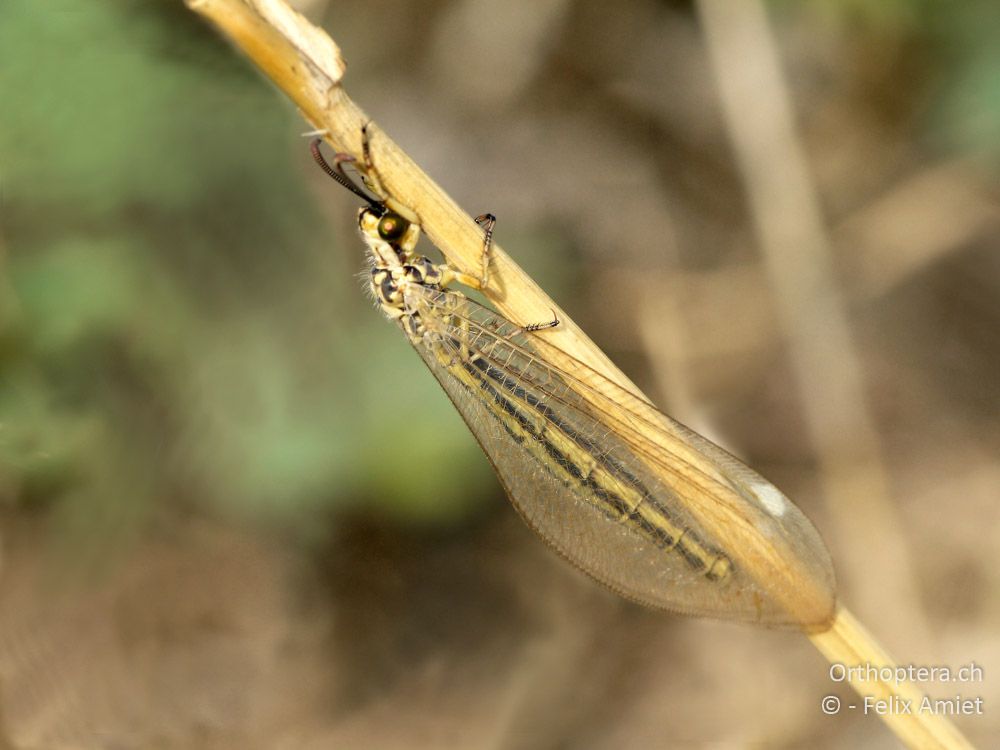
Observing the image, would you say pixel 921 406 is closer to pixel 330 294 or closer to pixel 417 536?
pixel 417 536

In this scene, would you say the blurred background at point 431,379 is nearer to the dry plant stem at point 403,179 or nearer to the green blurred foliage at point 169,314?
the green blurred foliage at point 169,314

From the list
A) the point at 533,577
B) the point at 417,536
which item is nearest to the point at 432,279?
the point at 417,536

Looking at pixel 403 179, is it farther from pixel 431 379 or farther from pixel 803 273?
pixel 803 273

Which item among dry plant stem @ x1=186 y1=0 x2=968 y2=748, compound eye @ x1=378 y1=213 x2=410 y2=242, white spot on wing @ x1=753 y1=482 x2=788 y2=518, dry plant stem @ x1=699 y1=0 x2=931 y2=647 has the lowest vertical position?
white spot on wing @ x1=753 y1=482 x2=788 y2=518

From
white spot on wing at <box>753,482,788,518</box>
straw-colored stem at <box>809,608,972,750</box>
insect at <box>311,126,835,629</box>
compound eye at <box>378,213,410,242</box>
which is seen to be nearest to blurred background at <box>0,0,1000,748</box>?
insect at <box>311,126,835,629</box>

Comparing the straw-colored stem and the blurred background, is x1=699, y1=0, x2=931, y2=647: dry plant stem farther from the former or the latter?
the straw-colored stem

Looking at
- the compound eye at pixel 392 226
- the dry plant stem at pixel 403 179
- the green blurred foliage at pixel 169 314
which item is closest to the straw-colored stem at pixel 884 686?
the dry plant stem at pixel 403 179
